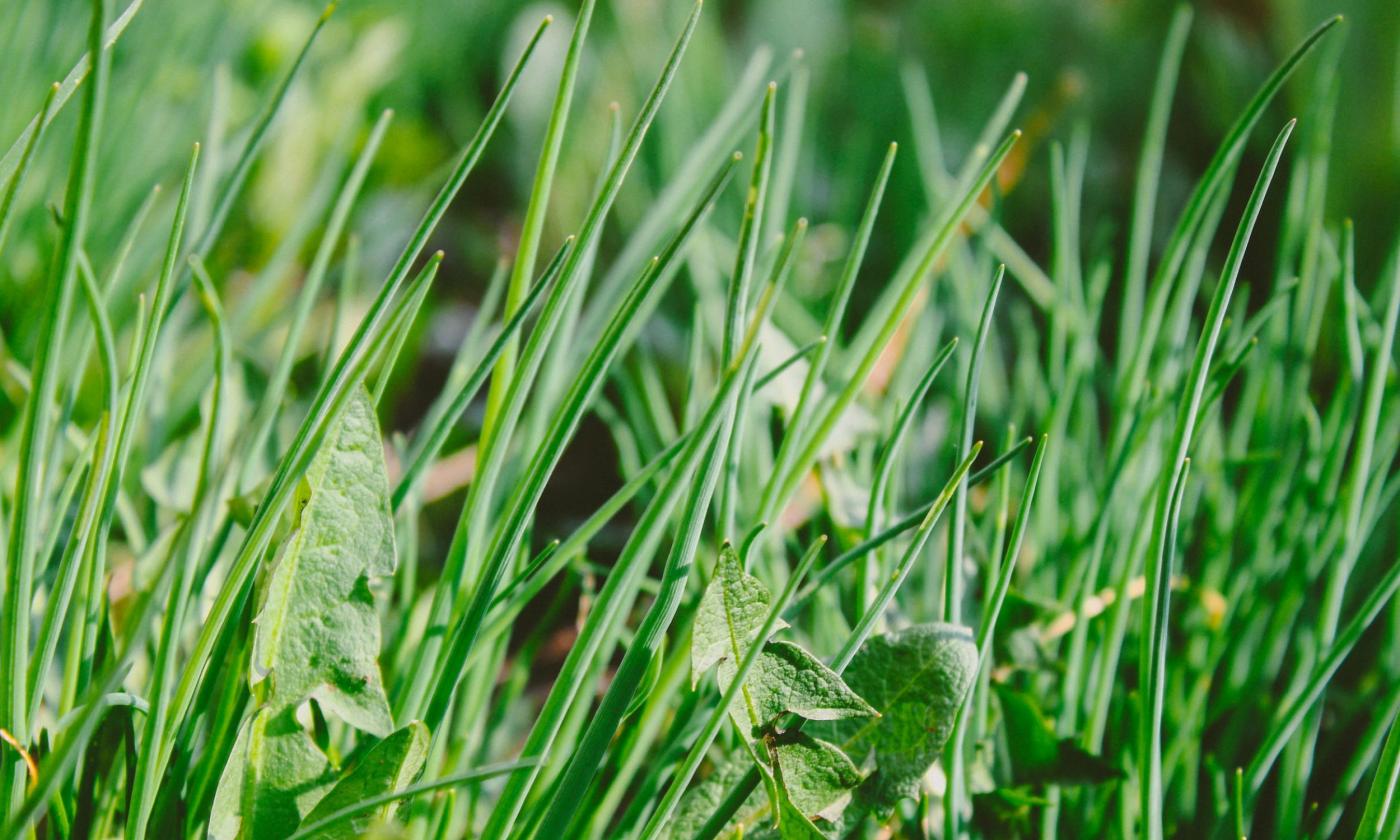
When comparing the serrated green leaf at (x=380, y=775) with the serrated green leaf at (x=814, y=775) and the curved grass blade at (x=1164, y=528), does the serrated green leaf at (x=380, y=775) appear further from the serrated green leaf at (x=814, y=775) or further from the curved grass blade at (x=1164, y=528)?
the curved grass blade at (x=1164, y=528)

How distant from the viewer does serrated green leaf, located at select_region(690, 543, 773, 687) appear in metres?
0.24

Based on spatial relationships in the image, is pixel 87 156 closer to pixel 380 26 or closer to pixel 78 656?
pixel 78 656

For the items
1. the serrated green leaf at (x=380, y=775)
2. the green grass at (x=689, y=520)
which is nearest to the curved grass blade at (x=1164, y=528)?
the green grass at (x=689, y=520)

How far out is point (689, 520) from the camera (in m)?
0.24

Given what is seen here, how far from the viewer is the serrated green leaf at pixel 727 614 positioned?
0.77 feet

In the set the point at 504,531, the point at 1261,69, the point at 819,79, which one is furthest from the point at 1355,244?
the point at 504,531

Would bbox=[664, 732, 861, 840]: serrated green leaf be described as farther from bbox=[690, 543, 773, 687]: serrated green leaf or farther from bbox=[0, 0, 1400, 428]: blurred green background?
bbox=[0, 0, 1400, 428]: blurred green background

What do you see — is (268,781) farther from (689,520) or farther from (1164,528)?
(1164,528)

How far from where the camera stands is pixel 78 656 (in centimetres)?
27

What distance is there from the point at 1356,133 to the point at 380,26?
73 centimetres

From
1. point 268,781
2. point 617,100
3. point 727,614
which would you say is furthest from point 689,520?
point 617,100

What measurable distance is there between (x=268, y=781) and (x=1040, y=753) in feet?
0.72

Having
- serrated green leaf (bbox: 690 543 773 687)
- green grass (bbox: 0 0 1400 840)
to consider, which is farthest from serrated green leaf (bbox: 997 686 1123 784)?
serrated green leaf (bbox: 690 543 773 687)

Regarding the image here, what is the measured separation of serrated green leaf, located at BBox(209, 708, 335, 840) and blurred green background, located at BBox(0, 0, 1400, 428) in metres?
0.24
